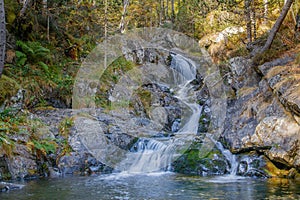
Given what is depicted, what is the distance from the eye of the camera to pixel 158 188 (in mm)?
6914

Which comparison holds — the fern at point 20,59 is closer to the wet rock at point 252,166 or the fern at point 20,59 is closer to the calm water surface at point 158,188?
the calm water surface at point 158,188

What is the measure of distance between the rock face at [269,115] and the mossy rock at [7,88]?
7.30 m

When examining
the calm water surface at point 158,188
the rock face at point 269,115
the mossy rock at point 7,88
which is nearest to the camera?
the calm water surface at point 158,188

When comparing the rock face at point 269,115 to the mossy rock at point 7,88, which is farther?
the mossy rock at point 7,88

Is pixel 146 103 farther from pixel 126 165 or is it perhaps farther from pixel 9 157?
pixel 9 157

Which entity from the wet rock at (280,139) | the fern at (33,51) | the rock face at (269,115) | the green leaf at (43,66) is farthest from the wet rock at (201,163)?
the fern at (33,51)

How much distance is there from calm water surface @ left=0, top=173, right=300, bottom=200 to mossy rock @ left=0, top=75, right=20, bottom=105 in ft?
12.9

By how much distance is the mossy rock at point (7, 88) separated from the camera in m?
10.3

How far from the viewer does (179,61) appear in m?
21.2

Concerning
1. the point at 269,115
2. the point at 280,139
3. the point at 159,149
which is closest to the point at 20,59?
the point at 159,149

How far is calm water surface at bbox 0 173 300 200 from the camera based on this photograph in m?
6.06

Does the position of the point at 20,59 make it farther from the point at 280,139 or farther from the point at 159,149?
the point at 280,139

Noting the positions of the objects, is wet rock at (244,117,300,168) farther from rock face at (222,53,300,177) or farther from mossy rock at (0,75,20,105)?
mossy rock at (0,75,20,105)

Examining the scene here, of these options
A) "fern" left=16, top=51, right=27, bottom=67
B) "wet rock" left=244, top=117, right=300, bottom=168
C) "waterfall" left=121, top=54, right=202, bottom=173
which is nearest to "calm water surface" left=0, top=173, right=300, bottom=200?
"wet rock" left=244, top=117, right=300, bottom=168
